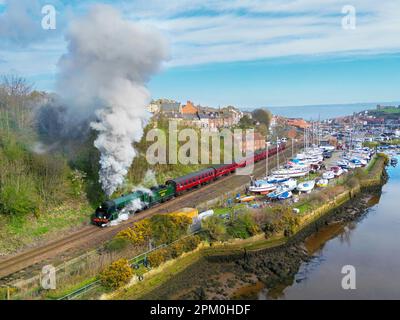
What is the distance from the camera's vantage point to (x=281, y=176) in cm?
3441

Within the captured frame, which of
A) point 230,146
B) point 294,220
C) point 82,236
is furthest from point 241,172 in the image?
point 82,236

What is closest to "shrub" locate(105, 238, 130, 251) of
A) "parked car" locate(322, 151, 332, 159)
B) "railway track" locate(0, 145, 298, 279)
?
"railway track" locate(0, 145, 298, 279)

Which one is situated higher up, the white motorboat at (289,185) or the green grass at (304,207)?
the white motorboat at (289,185)

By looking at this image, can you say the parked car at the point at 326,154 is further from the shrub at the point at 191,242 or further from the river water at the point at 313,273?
the shrub at the point at 191,242

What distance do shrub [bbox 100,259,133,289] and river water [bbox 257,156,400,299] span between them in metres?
5.97

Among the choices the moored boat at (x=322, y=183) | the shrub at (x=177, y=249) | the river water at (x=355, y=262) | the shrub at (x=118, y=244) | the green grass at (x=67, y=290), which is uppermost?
the moored boat at (x=322, y=183)

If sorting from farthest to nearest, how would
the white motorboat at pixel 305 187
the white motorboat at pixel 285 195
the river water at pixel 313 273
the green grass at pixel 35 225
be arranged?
1. the white motorboat at pixel 305 187
2. the white motorboat at pixel 285 195
3. the green grass at pixel 35 225
4. the river water at pixel 313 273

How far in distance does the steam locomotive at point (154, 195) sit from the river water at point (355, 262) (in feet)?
29.5

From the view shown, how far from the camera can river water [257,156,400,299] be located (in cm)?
1727

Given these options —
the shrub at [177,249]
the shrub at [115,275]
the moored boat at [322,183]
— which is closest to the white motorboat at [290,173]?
the moored boat at [322,183]

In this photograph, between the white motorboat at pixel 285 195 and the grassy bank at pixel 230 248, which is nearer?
the grassy bank at pixel 230 248

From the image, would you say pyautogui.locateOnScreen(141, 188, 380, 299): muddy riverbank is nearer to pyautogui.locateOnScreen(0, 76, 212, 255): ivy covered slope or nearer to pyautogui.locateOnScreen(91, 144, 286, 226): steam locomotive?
pyautogui.locateOnScreen(91, 144, 286, 226): steam locomotive

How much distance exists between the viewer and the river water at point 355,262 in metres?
17.3
